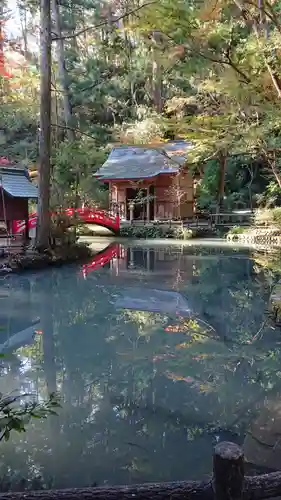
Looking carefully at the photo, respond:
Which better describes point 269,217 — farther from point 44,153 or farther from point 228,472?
point 228,472

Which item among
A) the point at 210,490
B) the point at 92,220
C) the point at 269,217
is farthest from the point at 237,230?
the point at 210,490

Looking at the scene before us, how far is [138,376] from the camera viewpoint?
15.6 feet

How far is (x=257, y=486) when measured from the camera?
1718 mm

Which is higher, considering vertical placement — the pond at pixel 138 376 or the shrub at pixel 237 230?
the shrub at pixel 237 230

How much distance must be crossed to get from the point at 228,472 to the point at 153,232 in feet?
60.8

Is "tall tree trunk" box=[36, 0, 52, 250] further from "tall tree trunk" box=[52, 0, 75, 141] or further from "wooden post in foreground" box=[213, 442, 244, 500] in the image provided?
"tall tree trunk" box=[52, 0, 75, 141]

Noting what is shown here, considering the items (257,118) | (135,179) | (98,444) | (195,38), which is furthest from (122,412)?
(135,179)

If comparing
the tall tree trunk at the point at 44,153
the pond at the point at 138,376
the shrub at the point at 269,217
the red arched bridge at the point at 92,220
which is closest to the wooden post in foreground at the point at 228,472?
the pond at the point at 138,376

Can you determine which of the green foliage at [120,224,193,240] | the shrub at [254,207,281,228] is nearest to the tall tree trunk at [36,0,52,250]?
the green foliage at [120,224,193,240]

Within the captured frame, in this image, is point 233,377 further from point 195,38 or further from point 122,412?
point 195,38

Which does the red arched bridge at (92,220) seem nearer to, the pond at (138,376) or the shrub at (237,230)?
the shrub at (237,230)

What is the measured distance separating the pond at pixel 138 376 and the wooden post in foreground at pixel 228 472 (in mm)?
1098

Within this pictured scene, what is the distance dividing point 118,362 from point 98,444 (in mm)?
1795

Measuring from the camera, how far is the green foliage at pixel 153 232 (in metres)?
19.5
